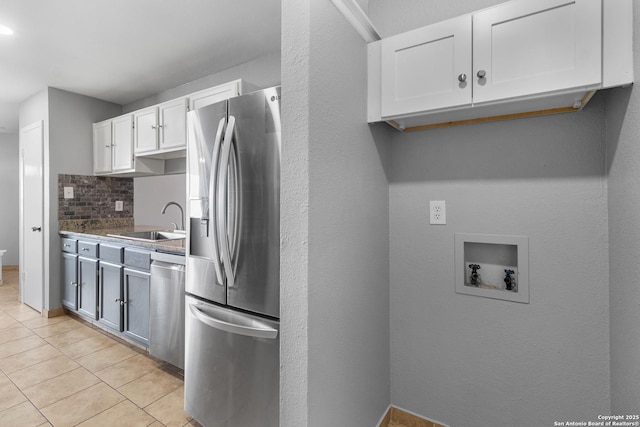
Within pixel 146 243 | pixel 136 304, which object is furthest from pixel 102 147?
pixel 136 304

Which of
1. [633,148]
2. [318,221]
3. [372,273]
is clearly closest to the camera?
[633,148]

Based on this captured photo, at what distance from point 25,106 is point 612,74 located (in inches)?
211

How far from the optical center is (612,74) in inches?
41.5

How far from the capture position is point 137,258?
2.50 meters

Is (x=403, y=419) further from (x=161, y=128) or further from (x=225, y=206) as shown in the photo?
(x=161, y=128)

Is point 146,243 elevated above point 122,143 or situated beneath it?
situated beneath

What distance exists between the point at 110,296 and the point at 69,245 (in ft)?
3.32

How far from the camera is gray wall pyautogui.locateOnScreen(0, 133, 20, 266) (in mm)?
5484

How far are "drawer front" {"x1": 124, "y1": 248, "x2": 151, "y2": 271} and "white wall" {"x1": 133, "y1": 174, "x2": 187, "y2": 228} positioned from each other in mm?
648

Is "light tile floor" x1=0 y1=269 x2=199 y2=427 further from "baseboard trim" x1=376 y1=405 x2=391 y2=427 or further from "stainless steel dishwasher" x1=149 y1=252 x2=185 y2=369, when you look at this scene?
"baseboard trim" x1=376 y1=405 x2=391 y2=427

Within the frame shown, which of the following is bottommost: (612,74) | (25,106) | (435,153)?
(435,153)

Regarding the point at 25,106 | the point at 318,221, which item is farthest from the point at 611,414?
the point at 25,106

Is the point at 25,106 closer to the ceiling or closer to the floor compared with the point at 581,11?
closer to the ceiling

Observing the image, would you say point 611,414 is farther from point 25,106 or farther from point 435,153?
point 25,106
